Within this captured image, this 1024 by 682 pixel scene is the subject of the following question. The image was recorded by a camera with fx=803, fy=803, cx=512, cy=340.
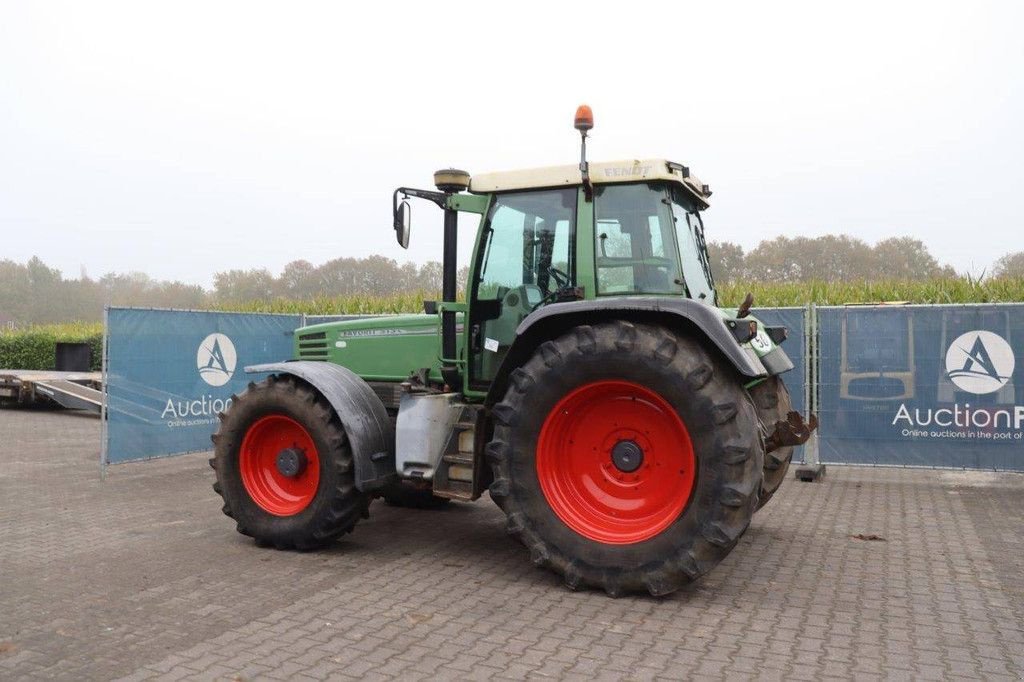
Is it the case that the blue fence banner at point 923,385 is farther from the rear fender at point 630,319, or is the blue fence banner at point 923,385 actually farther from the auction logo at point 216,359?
the auction logo at point 216,359

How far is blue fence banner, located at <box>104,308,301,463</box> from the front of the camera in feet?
29.4

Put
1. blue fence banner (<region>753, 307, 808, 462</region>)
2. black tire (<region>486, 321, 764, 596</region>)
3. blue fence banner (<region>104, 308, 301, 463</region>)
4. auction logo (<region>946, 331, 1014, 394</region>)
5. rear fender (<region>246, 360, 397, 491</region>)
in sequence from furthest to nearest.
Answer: blue fence banner (<region>753, 307, 808, 462</region>) → blue fence banner (<region>104, 308, 301, 463</region>) → auction logo (<region>946, 331, 1014, 394</region>) → rear fender (<region>246, 360, 397, 491</region>) → black tire (<region>486, 321, 764, 596</region>)

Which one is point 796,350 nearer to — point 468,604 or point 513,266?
point 513,266

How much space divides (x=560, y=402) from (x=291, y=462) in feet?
7.15

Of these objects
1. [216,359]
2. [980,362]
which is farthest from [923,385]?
[216,359]

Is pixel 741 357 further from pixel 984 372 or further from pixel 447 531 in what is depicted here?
pixel 984 372

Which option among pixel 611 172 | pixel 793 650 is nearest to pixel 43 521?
pixel 611 172

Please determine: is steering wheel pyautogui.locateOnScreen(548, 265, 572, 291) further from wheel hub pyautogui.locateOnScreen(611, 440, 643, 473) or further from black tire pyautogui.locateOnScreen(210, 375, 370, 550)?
black tire pyautogui.locateOnScreen(210, 375, 370, 550)

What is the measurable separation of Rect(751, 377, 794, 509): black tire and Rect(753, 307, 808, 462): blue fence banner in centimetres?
323

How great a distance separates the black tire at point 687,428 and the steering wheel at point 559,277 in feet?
1.83

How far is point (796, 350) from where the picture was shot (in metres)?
9.69

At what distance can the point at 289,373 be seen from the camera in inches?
234

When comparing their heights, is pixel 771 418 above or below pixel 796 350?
below

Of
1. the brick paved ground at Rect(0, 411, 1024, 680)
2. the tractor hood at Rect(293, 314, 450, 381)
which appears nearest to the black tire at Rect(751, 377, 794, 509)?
the brick paved ground at Rect(0, 411, 1024, 680)
